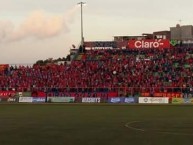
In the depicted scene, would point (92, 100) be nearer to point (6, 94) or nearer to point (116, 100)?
point (116, 100)

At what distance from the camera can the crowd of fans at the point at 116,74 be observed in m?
60.9

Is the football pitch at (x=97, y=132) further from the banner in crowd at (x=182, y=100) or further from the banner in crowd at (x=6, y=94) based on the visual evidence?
the banner in crowd at (x=6, y=94)

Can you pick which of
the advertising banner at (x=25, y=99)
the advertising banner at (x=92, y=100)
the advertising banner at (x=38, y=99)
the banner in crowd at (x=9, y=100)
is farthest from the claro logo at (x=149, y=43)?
the banner in crowd at (x=9, y=100)

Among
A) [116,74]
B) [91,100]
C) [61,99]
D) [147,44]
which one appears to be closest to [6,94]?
[61,99]

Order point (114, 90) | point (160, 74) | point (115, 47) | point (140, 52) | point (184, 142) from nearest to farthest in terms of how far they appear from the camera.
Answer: point (184, 142), point (114, 90), point (160, 74), point (140, 52), point (115, 47)

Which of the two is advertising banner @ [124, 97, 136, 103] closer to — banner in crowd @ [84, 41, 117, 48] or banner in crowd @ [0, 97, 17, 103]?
banner in crowd @ [0, 97, 17, 103]

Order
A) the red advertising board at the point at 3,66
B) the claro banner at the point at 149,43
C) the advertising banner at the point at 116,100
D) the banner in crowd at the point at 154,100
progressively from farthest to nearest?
1. the claro banner at the point at 149,43
2. the red advertising board at the point at 3,66
3. the advertising banner at the point at 116,100
4. the banner in crowd at the point at 154,100

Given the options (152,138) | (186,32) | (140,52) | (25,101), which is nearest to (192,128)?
(152,138)

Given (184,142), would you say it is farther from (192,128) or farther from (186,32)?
(186,32)

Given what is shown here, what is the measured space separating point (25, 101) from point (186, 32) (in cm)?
6490

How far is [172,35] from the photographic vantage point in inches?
4668

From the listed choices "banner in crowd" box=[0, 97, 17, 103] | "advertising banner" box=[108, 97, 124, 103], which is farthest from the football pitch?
"banner in crowd" box=[0, 97, 17, 103]

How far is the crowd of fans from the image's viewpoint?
60.9 m

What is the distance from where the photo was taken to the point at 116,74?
66.7 metres
